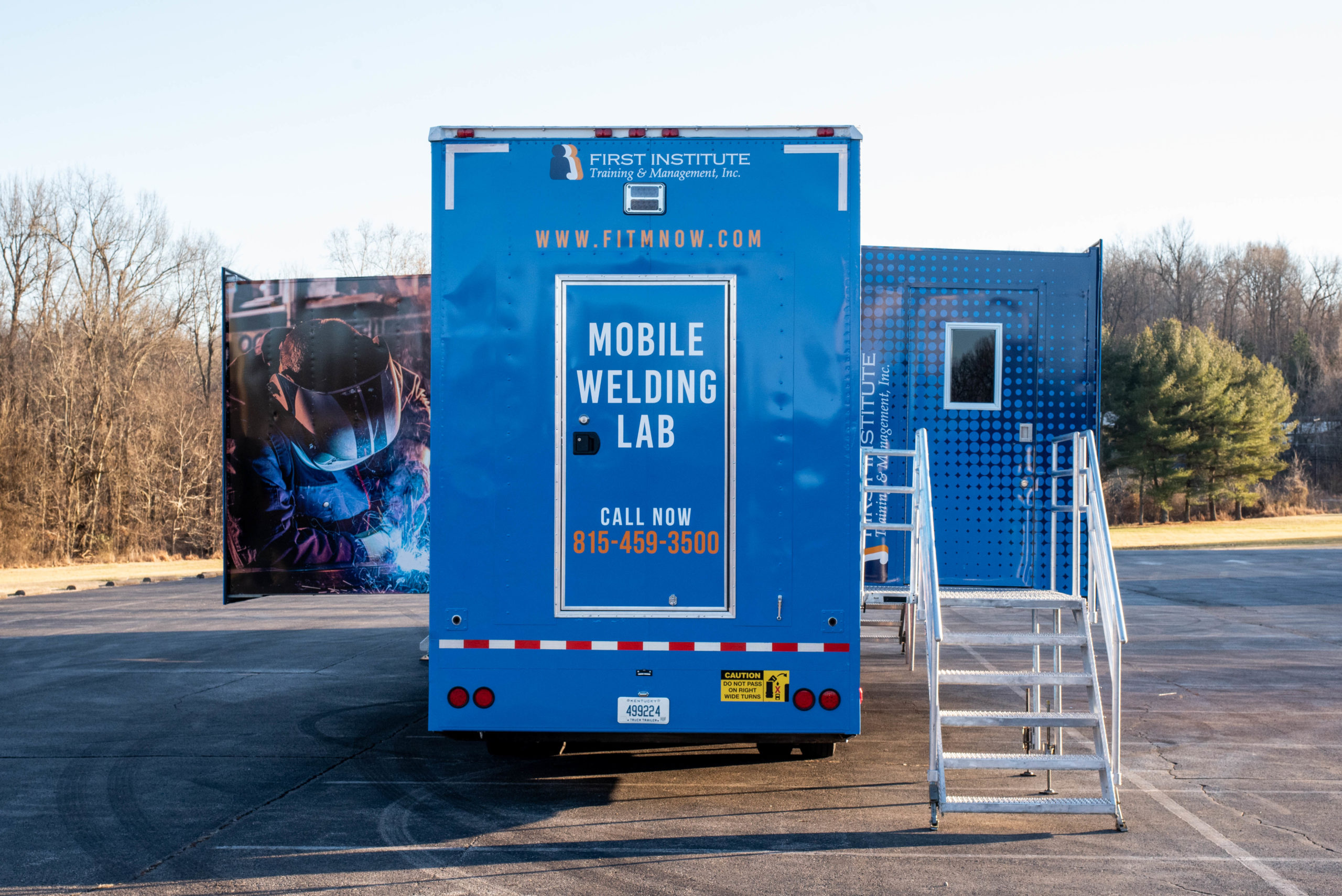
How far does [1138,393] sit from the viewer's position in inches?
1838

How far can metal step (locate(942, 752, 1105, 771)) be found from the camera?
591 cm

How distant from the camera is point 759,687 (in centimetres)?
576

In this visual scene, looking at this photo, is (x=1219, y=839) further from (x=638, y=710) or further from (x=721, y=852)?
(x=638, y=710)

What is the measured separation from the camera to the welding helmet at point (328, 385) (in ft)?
28.8

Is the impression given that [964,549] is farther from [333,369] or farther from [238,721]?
[238,721]

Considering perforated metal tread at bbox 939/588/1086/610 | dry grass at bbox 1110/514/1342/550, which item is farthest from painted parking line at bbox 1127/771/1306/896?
dry grass at bbox 1110/514/1342/550

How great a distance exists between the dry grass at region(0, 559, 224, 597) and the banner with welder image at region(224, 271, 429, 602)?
15.5 metres

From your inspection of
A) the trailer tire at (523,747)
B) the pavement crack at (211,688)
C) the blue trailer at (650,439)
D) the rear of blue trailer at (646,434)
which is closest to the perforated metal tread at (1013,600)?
the blue trailer at (650,439)

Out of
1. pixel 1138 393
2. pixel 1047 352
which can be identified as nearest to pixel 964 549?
pixel 1047 352

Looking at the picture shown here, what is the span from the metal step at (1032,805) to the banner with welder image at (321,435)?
4.88 metres

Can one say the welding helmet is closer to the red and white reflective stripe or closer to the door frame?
the door frame

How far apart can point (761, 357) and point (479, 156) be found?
1.91m

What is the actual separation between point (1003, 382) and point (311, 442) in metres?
5.71

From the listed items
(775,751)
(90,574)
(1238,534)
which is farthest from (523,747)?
(1238,534)
